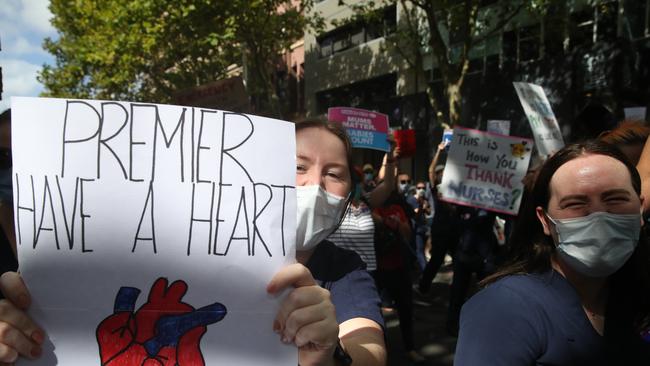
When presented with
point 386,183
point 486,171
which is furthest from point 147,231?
point 486,171

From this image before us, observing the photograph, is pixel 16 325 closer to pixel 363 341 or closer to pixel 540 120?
pixel 363 341

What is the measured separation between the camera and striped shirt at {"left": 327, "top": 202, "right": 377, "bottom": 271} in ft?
11.7

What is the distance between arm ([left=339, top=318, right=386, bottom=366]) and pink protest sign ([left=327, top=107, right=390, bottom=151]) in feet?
10.9

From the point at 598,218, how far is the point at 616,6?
478 inches

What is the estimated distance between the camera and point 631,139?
8.21 ft

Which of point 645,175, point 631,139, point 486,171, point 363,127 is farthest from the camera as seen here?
point 486,171

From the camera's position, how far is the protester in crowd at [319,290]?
37.4 inches

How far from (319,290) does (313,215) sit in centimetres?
39

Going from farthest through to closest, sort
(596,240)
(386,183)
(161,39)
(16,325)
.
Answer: (161,39) < (386,183) < (596,240) < (16,325)

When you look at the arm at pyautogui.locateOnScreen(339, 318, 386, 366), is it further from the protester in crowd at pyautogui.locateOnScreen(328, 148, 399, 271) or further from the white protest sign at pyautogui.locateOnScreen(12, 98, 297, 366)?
the protester in crowd at pyautogui.locateOnScreen(328, 148, 399, 271)

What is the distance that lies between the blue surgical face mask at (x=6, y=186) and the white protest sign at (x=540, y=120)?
441 centimetres

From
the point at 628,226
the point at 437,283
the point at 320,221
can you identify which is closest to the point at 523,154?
the point at 437,283

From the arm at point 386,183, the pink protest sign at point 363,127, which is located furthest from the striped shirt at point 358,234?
the pink protest sign at point 363,127

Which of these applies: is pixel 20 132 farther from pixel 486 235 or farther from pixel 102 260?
pixel 486 235
